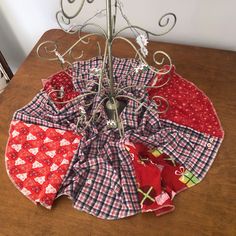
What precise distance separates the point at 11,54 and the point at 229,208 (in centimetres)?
103

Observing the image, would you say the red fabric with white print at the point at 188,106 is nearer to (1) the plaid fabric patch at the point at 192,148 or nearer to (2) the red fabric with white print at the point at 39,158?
(1) the plaid fabric patch at the point at 192,148

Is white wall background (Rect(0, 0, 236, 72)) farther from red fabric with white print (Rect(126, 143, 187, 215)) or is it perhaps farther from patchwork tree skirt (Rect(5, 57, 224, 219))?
red fabric with white print (Rect(126, 143, 187, 215))

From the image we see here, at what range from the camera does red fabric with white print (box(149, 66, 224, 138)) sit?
763 mm

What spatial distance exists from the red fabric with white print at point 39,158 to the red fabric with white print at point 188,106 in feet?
0.86

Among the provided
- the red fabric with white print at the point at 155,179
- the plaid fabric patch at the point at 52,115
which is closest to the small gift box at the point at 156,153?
the red fabric with white print at the point at 155,179

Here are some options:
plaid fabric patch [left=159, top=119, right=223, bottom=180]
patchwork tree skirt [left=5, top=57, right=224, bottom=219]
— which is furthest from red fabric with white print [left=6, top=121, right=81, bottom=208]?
plaid fabric patch [left=159, top=119, right=223, bottom=180]

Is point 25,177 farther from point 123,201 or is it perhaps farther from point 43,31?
point 43,31

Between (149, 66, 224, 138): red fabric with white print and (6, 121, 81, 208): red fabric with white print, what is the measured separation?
0.26 metres

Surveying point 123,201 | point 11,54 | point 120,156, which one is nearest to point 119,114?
point 120,156

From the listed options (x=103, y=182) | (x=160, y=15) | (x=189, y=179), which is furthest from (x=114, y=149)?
(x=160, y=15)

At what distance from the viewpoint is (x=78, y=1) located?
3.08ft

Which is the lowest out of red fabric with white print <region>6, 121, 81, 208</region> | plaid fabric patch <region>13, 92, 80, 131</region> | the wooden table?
the wooden table

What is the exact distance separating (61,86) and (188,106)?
14.0 inches

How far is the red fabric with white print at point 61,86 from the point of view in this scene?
820 millimetres
